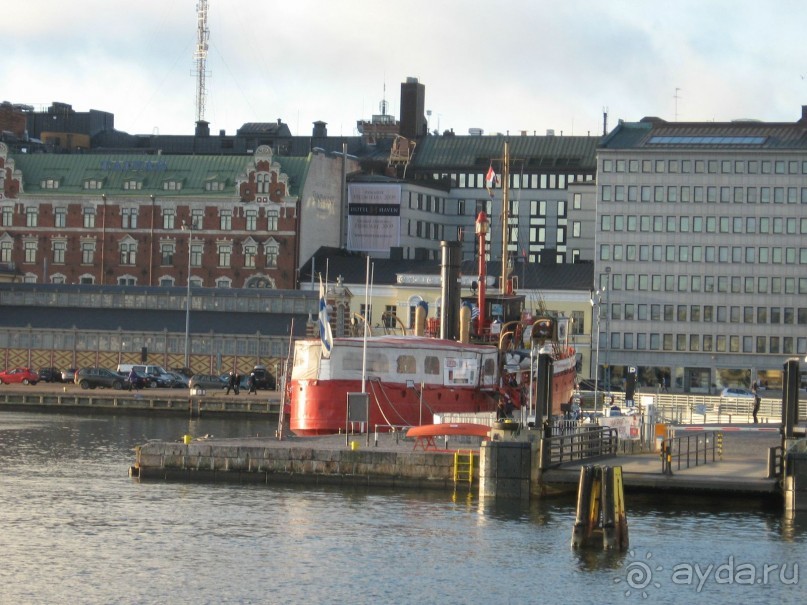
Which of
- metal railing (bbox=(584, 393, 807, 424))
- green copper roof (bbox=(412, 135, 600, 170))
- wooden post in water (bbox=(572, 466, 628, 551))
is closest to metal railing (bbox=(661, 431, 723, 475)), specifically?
wooden post in water (bbox=(572, 466, 628, 551))

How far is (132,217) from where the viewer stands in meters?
151

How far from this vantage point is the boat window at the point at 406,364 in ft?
234

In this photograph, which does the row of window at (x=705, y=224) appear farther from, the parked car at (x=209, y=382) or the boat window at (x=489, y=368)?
the boat window at (x=489, y=368)

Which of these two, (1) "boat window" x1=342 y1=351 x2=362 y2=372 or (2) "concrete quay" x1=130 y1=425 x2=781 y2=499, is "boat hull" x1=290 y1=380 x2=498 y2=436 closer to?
(1) "boat window" x1=342 y1=351 x2=362 y2=372

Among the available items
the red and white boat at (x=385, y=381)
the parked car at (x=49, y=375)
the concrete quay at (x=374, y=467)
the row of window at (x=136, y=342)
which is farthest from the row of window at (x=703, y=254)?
the concrete quay at (x=374, y=467)

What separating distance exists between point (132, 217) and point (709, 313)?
50.8m

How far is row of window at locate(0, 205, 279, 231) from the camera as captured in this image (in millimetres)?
148750

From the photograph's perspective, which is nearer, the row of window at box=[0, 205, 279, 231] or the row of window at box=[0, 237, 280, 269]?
the row of window at box=[0, 237, 280, 269]

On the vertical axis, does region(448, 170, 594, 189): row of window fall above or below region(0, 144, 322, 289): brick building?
above

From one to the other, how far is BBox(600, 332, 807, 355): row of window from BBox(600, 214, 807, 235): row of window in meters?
9.00

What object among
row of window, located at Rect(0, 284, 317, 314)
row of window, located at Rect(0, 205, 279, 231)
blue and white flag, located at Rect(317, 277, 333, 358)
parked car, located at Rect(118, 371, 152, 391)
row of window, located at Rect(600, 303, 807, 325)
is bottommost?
parked car, located at Rect(118, 371, 152, 391)

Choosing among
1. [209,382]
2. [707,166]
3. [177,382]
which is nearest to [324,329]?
[209,382]

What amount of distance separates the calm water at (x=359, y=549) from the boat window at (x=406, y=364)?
13376mm

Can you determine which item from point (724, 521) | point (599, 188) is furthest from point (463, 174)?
point (724, 521)
